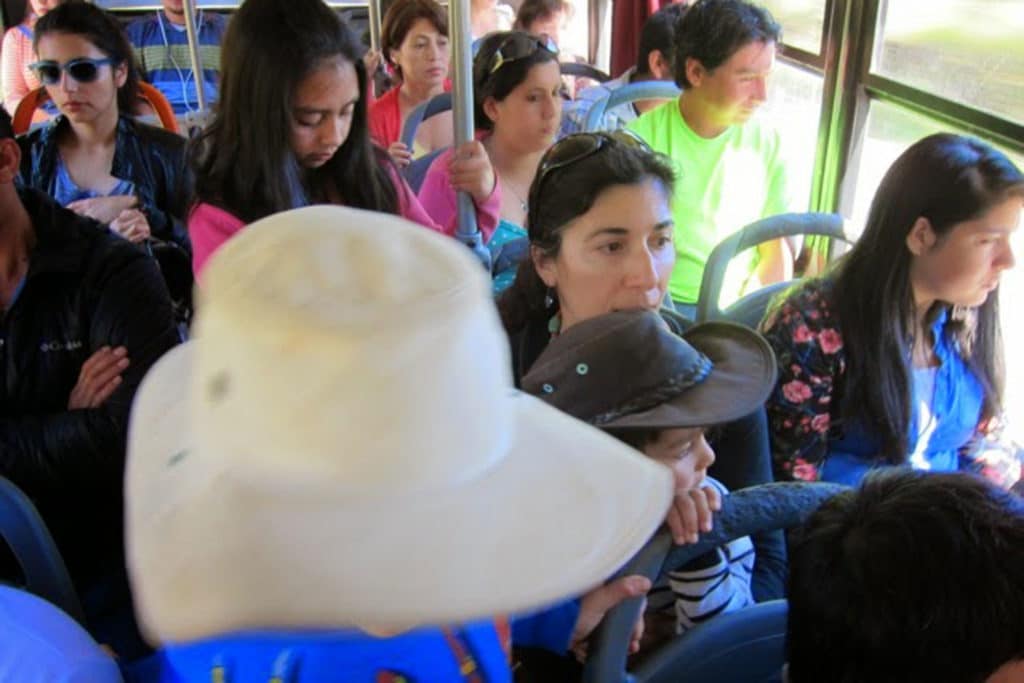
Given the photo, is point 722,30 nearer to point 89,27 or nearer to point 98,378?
point 89,27

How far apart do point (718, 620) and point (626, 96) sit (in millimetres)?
2211

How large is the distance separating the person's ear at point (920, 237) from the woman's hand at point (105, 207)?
5.74 ft

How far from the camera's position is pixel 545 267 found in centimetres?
156

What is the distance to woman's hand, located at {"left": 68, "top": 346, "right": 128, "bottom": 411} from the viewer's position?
1.43 metres

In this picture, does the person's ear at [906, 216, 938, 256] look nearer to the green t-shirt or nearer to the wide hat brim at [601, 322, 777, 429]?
the wide hat brim at [601, 322, 777, 429]

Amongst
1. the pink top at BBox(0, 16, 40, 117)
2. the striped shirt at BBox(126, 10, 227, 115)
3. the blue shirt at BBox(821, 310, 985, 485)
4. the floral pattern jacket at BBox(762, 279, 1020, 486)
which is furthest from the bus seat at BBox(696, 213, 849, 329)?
the striped shirt at BBox(126, 10, 227, 115)

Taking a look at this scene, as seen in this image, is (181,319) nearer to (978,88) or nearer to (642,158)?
(642,158)

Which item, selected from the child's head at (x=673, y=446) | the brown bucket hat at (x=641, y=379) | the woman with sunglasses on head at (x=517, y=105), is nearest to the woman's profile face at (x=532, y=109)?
the woman with sunglasses on head at (x=517, y=105)

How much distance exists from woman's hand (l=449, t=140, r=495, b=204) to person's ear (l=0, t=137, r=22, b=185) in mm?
725

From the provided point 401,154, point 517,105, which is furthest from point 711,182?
point 401,154

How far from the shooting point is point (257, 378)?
1.81ft

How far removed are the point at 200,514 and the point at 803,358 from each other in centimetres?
124

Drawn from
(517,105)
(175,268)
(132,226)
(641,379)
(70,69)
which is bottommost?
(175,268)

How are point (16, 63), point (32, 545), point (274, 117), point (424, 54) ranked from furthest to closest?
point (16, 63)
point (424, 54)
point (274, 117)
point (32, 545)
